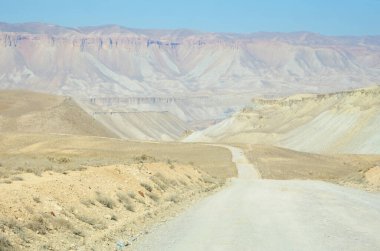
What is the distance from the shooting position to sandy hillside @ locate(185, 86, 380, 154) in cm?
9294

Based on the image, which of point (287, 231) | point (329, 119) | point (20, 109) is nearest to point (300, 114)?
point (329, 119)

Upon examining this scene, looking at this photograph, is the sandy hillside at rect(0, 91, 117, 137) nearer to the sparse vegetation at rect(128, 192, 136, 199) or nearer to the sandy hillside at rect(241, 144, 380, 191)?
the sandy hillside at rect(241, 144, 380, 191)

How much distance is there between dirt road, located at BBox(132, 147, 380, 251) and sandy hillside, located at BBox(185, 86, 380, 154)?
194 ft

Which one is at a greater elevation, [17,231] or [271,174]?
[17,231]

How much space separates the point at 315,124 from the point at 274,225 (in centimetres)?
9411

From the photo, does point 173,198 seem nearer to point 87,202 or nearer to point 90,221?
point 87,202

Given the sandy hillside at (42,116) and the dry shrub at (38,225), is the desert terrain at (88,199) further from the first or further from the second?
the sandy hillside at (42,116)

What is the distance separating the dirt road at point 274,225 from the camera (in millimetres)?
15555

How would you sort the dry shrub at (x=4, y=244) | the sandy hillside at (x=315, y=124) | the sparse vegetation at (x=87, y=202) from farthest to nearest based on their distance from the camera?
the sandy hillside at (x=315, y=124) < the sparse vegetation at (x=87, y=202) < the dry shrub at (x=4, y=244)

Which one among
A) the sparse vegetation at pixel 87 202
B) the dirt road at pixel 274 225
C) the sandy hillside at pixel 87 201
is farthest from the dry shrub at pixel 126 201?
the sparse vegetation at pixel 87 202

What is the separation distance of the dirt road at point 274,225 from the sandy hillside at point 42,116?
78053 millimetres

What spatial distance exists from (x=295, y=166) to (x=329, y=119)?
5679 cm

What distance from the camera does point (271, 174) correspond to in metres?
47.2

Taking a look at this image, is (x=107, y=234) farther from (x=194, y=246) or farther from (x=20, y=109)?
(x=20, y=109)
